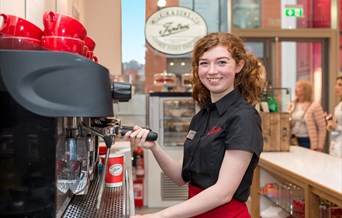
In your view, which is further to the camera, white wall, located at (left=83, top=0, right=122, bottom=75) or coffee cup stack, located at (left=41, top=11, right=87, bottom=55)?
white wall, located at (left=83, top=0, right=122, bottom=75)

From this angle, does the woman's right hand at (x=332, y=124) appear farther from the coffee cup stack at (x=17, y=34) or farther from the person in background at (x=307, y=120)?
the coffee cup stack at (x=17, y=34)

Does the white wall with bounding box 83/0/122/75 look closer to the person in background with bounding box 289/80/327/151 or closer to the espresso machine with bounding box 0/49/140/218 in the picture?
the espresso machine with bounding box 0/49/140/218

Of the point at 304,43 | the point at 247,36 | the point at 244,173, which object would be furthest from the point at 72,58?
the point at 304,43

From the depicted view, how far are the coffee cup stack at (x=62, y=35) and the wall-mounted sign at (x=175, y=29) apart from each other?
4.20 m

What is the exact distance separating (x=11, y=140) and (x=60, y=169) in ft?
0.70

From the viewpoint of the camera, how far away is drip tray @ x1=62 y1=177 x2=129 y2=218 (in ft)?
4.03

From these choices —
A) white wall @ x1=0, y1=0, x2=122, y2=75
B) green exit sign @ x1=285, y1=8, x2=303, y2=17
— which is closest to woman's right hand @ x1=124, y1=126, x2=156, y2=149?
white wall @ x1=0, y1=0, x2=122, y2=75

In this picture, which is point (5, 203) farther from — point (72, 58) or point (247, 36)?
point (247, 36)

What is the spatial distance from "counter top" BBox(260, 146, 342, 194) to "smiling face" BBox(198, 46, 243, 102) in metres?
0.94

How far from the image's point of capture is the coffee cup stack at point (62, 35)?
41.1 inches

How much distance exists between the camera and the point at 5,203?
939 millimetres

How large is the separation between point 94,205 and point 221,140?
498 millimetres

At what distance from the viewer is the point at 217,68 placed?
A: 4.77ft

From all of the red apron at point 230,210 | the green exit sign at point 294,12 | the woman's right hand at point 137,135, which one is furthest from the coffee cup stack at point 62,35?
the green exit sign at point 294,12
